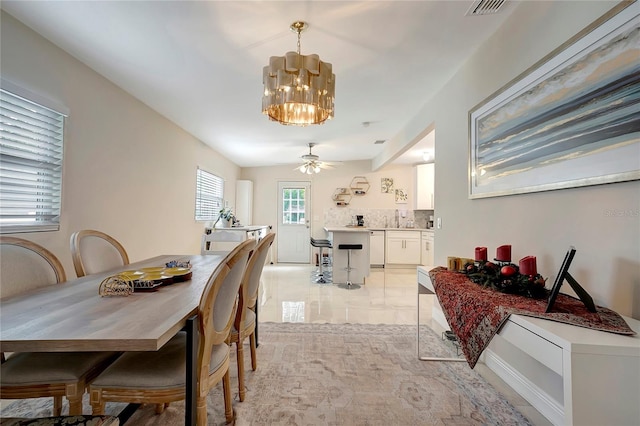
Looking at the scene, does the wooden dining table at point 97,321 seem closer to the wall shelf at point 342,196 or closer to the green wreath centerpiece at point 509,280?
the green wreath centerpiece at point 509,280

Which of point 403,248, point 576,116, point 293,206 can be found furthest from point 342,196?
point 576,116

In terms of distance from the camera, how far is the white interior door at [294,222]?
7.00 meters

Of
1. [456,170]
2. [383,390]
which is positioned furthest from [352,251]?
[383,390]

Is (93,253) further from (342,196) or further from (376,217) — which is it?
(376,217)

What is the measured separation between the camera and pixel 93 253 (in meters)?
1.95

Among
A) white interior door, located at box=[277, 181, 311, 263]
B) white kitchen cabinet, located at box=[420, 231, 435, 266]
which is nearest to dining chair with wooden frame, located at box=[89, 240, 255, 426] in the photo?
white kitchen cabinet, located at box=[420, 231, 435, 266]

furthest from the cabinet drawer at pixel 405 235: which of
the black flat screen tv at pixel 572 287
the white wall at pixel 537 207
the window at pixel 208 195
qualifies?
the black flat screen tv at pixel 572 287

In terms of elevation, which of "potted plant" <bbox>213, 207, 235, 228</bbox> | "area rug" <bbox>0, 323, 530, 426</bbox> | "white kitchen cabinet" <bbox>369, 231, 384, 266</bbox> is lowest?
"area rug" <bbox>0, 323, 530, 426</bbox>

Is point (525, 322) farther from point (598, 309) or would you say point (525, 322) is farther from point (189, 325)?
point (189, 325)

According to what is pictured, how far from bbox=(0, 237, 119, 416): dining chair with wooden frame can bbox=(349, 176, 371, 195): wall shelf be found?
6065mm

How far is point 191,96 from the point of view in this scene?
3006 mm

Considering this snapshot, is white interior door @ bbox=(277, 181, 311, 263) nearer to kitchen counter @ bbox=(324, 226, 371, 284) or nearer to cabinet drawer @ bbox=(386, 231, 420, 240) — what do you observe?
cabinet drawer @ bbox=(386, 231, 420, 240)

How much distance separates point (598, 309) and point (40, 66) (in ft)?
11.9

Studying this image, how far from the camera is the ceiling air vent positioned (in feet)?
5.71
